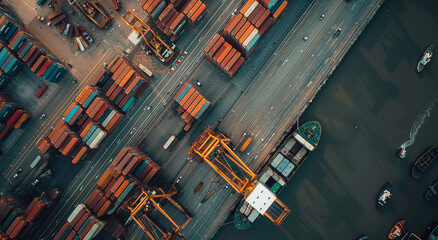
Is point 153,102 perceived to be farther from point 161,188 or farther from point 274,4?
point 274,4

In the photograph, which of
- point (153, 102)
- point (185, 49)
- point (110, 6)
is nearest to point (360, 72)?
point (185, 49)

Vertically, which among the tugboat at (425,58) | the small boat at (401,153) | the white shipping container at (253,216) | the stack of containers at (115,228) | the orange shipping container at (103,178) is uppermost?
the tugboat at (425,58)

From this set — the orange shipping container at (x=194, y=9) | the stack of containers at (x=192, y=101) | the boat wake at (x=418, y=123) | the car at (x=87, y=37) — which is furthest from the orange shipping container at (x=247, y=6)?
the boat wake at (x=418, y=123)

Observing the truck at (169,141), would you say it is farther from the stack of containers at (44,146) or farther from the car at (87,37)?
the car at (87,37)

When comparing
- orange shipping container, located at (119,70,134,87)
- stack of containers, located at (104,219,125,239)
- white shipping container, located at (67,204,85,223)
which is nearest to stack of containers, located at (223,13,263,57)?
orange shipping container, located at (119,70,134,87)

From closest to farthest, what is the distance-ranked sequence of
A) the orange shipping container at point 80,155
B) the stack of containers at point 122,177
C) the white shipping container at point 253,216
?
the stack of containers at point 122,177, the orange shipping container at point 80,155, the white shipping container at point 253,216

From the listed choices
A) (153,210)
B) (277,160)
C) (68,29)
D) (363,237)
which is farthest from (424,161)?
(68,29)
